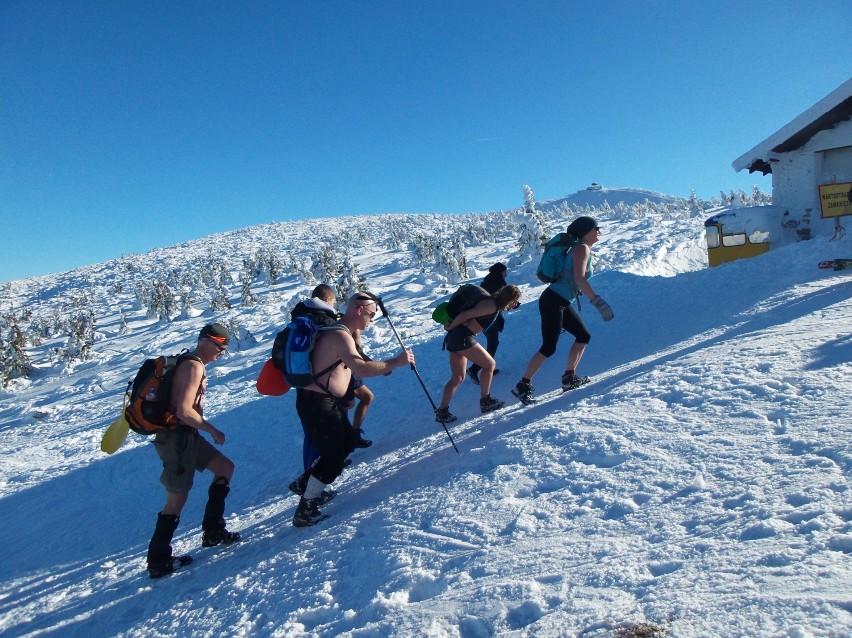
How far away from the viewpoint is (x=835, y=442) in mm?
2830

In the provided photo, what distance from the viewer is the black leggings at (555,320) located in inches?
212

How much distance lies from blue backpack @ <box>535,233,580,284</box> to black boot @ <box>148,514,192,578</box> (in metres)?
4.48

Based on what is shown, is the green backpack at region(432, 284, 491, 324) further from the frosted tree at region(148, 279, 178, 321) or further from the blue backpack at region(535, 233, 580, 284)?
the frosted tree at region(148, 279, 178, 321)

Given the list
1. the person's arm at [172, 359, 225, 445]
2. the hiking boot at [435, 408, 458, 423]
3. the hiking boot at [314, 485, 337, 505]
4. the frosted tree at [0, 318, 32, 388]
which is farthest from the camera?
the frosted tree at [0, 318, 32, 388]

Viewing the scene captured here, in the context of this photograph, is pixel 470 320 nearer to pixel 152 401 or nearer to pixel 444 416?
pixel 444 416

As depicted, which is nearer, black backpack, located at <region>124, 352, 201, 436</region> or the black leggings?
black backpack, located at <region>124, 352, 201, 436</region>

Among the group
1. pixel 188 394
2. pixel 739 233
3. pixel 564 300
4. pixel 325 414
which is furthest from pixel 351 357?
pixel 739 233

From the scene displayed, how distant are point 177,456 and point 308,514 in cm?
121

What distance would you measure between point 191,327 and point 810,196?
96.3 feet

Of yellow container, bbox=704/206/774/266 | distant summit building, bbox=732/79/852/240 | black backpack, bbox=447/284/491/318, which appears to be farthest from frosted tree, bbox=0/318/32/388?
distant summit building, bbox=732/79/852/240

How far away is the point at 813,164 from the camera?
11125mm

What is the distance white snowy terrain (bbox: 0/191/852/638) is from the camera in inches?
85.0

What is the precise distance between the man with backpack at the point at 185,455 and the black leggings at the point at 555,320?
137 inches

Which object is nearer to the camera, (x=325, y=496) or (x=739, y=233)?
(x=325, y=496)
